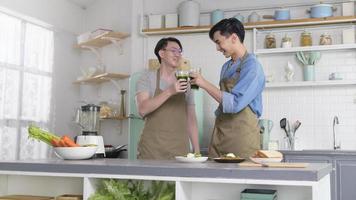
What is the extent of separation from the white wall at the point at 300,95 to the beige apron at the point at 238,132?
235cm

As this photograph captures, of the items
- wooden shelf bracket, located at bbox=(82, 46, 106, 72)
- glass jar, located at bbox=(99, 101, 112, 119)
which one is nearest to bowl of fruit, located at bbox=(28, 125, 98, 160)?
glass jar, located at bbox=(99, 101, 112, 119)

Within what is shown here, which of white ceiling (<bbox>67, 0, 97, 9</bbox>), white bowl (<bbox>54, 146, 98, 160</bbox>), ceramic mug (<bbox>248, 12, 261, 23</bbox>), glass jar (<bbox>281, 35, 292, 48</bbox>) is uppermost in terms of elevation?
white ceiling (<bbox>67, 0, 97, 9</bbox>)

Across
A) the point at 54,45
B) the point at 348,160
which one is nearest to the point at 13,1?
the point at 54,45

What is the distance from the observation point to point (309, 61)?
525cm

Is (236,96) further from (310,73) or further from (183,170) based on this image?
(310,73)

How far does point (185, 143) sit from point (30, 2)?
334 centimetres

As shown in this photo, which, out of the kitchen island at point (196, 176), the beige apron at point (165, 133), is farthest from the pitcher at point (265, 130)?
the kitchen island at point (196, 176)

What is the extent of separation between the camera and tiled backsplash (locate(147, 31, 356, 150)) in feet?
17.0

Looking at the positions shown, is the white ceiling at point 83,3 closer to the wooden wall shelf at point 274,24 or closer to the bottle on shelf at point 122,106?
the wooden wall shelf at point 274,24

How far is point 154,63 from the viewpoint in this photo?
5.57 meters

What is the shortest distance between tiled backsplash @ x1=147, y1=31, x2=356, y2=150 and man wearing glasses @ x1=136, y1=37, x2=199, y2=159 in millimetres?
2163

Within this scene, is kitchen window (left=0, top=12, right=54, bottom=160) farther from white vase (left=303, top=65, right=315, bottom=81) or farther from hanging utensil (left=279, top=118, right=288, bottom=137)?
white vase (left=303, top=65, right=315, bottom=81)

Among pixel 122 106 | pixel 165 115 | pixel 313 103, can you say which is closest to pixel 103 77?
pixel 122 106

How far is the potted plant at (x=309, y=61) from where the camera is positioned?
5184 millimetres
